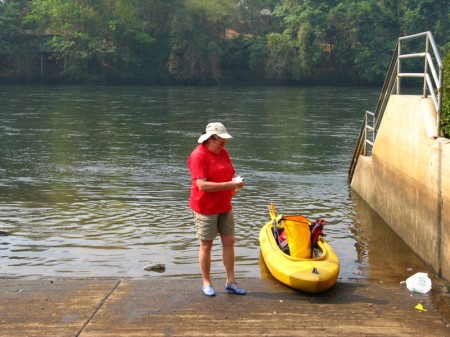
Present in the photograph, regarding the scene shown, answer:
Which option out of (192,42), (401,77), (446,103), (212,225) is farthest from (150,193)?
(192,42)

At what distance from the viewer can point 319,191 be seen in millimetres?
15266

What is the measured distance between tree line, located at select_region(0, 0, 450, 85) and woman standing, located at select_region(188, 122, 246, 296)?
60.7 meters

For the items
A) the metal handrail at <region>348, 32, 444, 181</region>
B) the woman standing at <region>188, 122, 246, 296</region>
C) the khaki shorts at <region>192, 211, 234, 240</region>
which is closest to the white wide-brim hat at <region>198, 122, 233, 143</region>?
the woman standing at <region>188, 122, 246, 296</region>

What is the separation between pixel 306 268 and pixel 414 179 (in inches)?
113

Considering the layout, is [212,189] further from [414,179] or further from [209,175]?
[414,179]

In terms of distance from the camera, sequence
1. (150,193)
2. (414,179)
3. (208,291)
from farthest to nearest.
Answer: (150,193), (414,179), (208,291)

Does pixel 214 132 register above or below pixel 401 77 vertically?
below

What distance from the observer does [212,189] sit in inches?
264

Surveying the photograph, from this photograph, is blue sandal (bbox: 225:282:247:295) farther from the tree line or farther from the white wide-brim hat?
the tree line

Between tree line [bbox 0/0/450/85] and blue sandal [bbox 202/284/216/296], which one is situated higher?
tree line [bbox 0/0/450/85]

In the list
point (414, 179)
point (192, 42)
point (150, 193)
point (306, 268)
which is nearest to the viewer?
point (306, 268)

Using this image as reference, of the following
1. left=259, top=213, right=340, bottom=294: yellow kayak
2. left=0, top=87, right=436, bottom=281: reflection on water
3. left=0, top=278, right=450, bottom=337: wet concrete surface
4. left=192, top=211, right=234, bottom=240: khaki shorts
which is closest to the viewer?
left=0, top=278, right=450, bottom=337: wet concrete surface

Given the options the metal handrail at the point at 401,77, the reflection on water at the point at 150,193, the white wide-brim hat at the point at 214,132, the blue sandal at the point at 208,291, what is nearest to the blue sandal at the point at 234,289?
the blue sandal at the point at 208,291

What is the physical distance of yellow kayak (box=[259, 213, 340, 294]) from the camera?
7.19 meters
